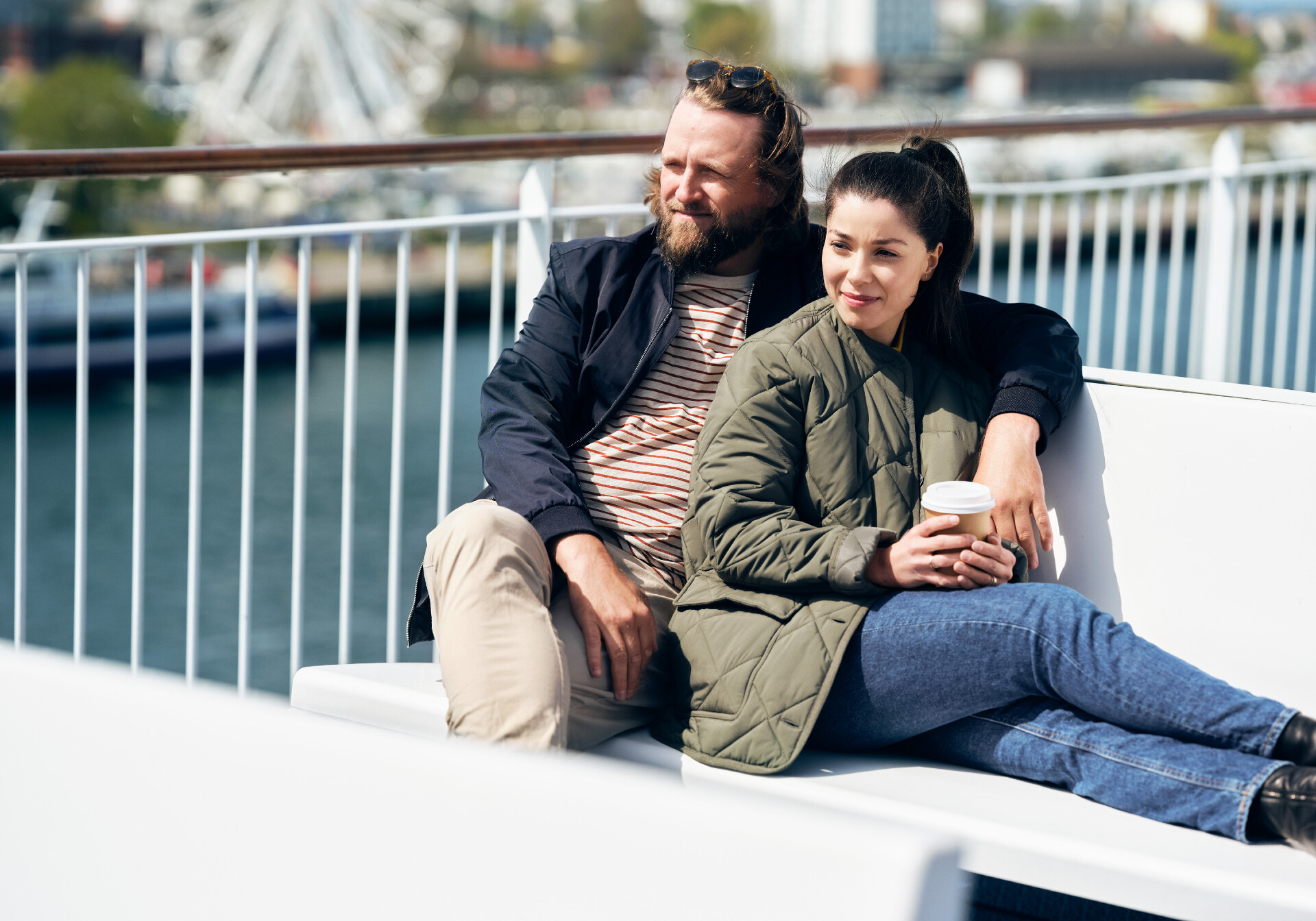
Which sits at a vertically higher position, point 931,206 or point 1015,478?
point 931,206

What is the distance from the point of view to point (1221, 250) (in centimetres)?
379

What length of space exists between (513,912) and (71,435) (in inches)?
1084

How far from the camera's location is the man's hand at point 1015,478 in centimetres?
185

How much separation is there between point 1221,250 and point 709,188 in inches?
89.4

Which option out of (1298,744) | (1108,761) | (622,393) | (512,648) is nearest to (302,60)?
(622,393)

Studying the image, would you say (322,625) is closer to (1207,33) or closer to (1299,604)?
(1299,604)

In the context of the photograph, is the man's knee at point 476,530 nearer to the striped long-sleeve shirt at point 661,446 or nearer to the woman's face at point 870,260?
the striped long-sleeve shirt at point 661,446

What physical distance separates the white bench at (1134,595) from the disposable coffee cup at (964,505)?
299 mm

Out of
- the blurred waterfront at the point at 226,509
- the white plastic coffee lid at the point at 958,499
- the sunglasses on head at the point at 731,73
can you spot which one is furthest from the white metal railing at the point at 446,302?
the blurred waterfront at the point at 226,509

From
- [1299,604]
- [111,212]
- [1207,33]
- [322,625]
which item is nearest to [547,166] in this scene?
[1299,604]

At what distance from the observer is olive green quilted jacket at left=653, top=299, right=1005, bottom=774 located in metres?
1.68

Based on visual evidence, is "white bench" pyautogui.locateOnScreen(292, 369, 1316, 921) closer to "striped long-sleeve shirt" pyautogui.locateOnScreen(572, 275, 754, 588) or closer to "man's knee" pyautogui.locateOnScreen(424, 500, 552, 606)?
"man's knee" pyautogui.locateOnScreen(424, 500, 552, 606)

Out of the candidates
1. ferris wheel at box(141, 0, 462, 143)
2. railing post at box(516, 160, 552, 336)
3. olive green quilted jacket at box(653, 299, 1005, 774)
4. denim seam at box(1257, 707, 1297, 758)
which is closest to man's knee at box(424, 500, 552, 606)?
olive green quilted jacket at box(653, 299, 1005, 774)

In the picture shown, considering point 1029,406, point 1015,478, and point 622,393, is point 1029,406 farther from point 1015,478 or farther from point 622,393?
point 622,393
